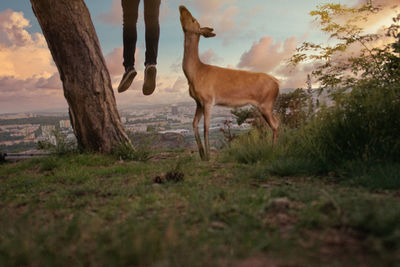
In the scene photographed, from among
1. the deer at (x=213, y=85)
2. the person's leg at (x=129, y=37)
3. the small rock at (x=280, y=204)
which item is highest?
the person's leg at (x=129, y=37)

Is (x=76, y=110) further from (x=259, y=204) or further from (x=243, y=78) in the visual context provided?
(x=259, y=204)

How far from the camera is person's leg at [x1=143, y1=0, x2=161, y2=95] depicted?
4.82 m

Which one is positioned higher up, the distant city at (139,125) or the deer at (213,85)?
the deer at (213,85)

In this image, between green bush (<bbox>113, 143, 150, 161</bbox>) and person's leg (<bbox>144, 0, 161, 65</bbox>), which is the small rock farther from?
person's leg (<bbox>144, 0, 161, 65</bbox>)

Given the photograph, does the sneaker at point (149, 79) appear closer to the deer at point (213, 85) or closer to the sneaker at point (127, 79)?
the sneaker at point (127, 79)

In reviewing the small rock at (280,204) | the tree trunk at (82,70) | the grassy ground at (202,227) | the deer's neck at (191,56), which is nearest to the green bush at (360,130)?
the grassy ground at (202,227)

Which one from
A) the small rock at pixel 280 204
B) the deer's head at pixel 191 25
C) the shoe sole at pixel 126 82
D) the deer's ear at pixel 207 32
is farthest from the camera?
the shoe sole at pixel 126 82

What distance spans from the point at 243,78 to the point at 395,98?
2.30 meters

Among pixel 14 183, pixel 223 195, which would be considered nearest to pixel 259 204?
pixel 223 195

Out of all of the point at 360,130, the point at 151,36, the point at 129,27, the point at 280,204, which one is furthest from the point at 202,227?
the point at 129,27

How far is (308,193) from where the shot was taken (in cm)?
217

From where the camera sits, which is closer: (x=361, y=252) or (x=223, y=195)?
(x=361, y=252)

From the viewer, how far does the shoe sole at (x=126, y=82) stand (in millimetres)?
5289

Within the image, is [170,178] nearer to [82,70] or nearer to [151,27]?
[151,27]
